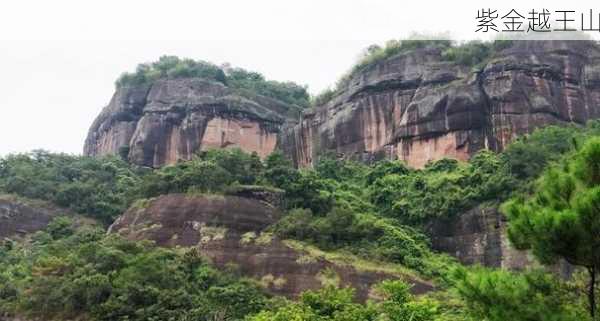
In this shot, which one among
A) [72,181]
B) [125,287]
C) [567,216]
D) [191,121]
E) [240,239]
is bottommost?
[125,287]

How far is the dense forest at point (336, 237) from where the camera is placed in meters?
6.63

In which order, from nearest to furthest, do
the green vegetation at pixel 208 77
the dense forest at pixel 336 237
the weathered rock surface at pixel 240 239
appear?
the dense forest at pixel 336 237, the weathered rock surface at pixel 240 239, the green vegetation at pixel 208 77

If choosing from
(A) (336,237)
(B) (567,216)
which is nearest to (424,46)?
(A) (336,237)

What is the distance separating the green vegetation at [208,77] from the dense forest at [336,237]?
8.97 metres

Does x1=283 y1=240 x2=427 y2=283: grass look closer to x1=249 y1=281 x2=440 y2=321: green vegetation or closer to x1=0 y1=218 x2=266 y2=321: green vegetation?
x1=0 y1=218 x2=266 y2=321: green vegetation

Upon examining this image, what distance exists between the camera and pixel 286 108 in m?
47.4

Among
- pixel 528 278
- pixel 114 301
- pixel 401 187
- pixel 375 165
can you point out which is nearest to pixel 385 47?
pixel 375 165

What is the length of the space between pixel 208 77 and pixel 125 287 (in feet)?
99.2

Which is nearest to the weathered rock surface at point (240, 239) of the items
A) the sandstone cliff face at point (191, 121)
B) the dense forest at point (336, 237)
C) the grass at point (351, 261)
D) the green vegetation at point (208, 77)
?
the grass at point (351, 261)

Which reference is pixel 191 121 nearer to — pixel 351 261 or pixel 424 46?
pixel 424 46

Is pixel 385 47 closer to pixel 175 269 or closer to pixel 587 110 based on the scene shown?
pixel 587 110

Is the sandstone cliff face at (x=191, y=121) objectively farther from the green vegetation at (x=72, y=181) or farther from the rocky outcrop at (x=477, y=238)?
the rocky outcrop at (x=477, y=238)

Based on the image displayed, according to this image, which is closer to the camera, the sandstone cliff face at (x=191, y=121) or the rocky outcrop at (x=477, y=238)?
the rocky outcrop at (x=477, y=238)

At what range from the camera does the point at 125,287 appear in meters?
17.5
